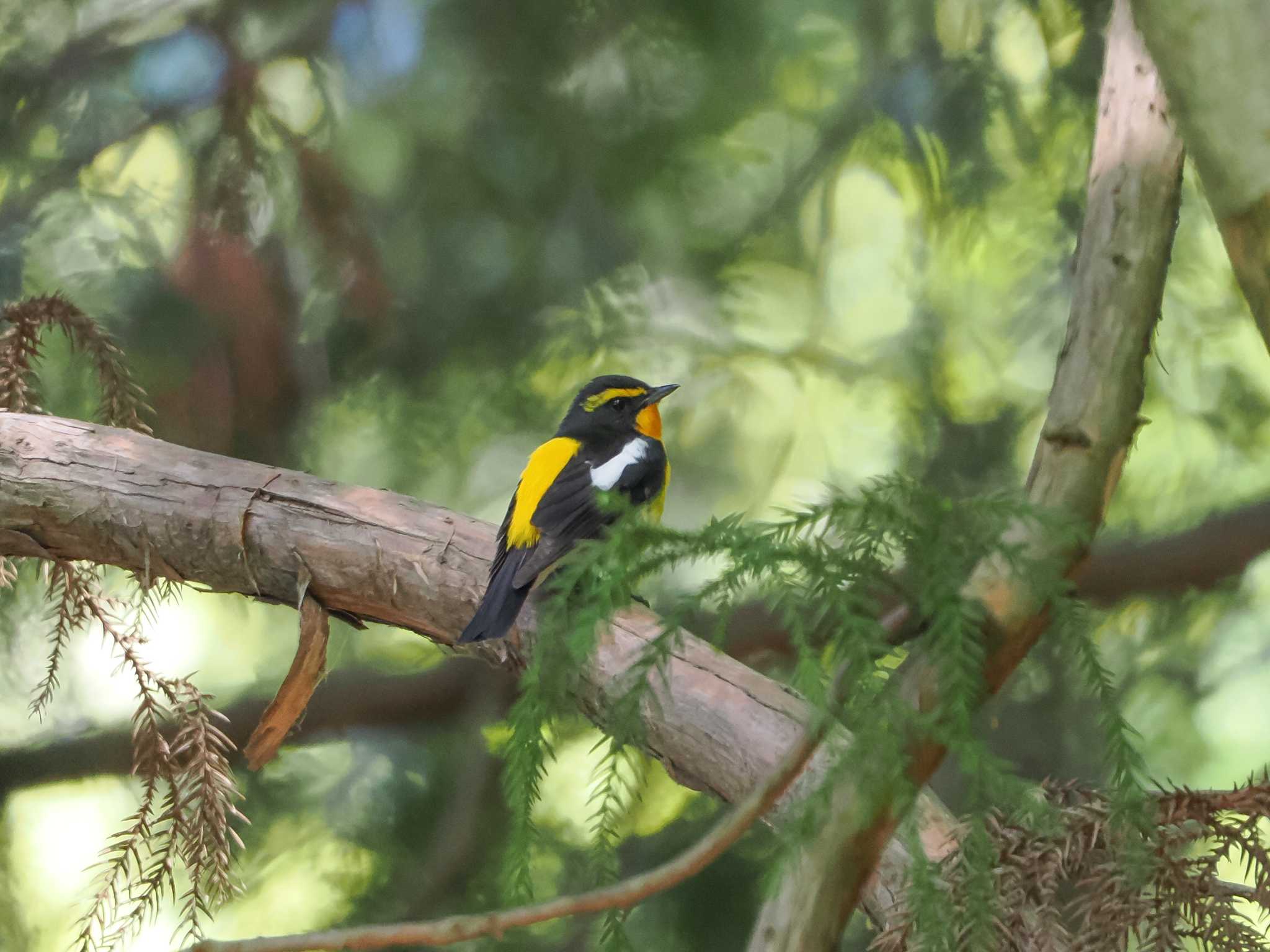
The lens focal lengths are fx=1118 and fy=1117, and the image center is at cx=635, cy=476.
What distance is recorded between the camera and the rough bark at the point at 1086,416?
594mm

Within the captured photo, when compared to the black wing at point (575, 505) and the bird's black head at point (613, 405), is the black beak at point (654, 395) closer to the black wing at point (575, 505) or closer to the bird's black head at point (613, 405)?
the bird's black head at point (613, 405)

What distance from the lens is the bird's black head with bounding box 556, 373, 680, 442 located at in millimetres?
1940

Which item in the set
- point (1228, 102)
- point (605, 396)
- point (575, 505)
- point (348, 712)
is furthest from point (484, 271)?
point (1228, 102)

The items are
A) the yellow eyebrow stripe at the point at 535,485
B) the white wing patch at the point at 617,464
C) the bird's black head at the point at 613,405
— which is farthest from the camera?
the bird's black head at the point at 613,405

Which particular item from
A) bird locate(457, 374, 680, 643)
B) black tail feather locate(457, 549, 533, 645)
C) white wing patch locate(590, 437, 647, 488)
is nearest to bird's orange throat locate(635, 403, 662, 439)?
bird locate(457, 374, 680, 643)

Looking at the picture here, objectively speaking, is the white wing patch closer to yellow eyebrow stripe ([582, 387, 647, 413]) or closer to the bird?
the bird

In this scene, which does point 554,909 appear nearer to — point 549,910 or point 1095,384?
point 549,910

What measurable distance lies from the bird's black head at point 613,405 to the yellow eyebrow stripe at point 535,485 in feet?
0.18

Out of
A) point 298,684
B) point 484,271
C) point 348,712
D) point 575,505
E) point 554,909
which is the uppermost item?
point 484,271

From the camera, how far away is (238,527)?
160 cm

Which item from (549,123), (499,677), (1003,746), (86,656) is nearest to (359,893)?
(499,677)

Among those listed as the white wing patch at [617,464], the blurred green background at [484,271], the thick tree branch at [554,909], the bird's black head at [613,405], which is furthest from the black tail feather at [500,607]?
the thick tree branch at [554,909]

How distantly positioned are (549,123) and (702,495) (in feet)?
2.66

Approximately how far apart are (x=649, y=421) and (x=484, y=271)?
0.49 metres
